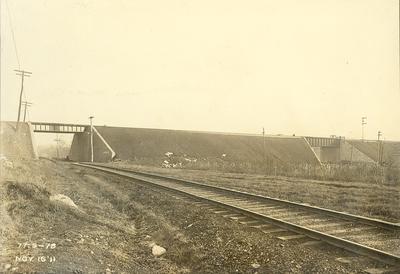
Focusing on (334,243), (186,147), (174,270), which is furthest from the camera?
(186,147)

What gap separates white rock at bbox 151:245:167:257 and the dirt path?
0.09 m

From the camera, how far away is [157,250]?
25.3ft

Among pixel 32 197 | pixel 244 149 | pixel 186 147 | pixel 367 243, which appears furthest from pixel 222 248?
pixel 244 149

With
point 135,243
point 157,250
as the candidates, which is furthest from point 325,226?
point 135,243

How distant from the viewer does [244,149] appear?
69.3 meters

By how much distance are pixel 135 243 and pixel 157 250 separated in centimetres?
78

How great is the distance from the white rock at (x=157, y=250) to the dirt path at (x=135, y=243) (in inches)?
3.4

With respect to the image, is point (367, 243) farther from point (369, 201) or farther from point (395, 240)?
point (369, 201)

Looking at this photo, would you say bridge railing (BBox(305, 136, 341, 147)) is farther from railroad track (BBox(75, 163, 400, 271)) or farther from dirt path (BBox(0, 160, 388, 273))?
dirt path (BBox(0, 160, 388, 273))

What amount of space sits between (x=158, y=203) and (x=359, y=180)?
679 inches

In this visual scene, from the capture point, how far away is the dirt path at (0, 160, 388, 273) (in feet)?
19.9

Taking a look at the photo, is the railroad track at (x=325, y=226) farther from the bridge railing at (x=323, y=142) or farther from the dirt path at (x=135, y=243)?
the bridge railing at (x=323, y=142)

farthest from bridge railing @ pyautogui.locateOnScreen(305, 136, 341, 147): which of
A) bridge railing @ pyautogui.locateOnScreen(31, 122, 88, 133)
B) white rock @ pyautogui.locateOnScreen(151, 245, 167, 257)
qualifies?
white rock @ pyautogui.locateOnScreen(151, 245, 167, 257)

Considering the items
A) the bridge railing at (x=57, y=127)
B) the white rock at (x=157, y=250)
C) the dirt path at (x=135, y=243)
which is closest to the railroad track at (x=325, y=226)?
the dirt path at (x=135, y=243)
